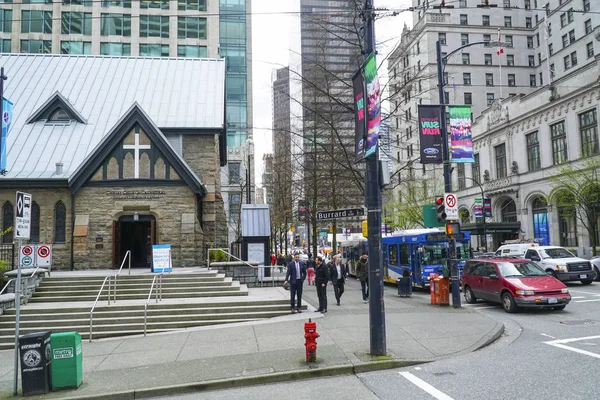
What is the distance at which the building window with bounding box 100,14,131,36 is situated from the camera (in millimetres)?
51875

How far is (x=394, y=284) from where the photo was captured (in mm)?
24859

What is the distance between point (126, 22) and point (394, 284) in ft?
148

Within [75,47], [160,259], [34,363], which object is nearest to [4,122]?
[160,259]

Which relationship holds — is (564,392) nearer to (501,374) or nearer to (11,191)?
(501,374)

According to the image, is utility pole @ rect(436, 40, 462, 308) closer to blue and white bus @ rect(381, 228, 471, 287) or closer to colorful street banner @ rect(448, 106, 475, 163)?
colorful street banner @ rect(448, 106, 475, 163)

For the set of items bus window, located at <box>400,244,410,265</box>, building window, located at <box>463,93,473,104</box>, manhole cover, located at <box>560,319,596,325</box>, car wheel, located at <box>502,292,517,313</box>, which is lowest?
manhole cover, located at <box>560,319,596,325</box>

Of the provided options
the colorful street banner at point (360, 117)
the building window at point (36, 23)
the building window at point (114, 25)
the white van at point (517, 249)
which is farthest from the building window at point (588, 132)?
the building window at point (36, 23)

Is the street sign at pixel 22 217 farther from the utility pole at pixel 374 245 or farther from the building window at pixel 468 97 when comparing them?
the building window at pixel 468 97

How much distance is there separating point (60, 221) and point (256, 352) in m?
17.0

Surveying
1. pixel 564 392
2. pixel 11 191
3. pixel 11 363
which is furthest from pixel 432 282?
pixel 11 191

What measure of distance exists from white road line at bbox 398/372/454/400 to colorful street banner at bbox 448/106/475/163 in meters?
8.95

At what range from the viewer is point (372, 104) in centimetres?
854

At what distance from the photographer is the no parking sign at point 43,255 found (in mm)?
17500

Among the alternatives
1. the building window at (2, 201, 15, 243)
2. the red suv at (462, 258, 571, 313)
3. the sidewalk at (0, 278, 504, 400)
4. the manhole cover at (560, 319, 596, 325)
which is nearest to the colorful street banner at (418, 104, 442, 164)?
the red suv at (462, 258, 571, 313)
